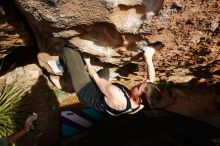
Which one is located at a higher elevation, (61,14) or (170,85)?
(61,14)

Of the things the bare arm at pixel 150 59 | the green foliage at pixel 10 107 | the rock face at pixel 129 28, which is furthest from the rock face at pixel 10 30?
the bare arm at pixel 150 59

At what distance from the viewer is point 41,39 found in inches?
232

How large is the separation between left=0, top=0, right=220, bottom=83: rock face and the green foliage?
32.3 inches

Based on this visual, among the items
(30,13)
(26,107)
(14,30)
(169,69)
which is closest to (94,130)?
(26,107)

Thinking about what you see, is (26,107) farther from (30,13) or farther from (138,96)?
(138,96)

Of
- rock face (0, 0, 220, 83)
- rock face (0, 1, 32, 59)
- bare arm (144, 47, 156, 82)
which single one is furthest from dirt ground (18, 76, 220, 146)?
bare arm (144, 47, 156, 82)

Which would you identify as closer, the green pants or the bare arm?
the bare arm

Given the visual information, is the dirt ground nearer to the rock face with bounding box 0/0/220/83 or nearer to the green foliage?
the green foliage

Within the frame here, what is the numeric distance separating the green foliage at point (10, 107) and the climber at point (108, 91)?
4.42ft

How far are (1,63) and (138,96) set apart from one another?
334 cm

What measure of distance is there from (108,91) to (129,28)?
931 mm

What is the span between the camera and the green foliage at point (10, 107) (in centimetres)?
634

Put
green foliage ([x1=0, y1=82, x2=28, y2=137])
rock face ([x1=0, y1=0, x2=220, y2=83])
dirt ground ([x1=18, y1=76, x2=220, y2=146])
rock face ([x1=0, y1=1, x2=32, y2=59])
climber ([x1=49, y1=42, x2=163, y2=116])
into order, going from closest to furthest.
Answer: climber ([x1=49, y1=42, x2=163, y2=116])
rock face ([x1=0, y1=0, x2=220, y2=83])
rock face ([x1=0, y1=1, x2=32, y2=59])
green foliage ([x1=0, y1=82, x2=28, y2=137])
dirt ground ([x1=18, y1=76, x2=220, y2=146])

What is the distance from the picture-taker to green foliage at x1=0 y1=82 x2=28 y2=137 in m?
6.34
